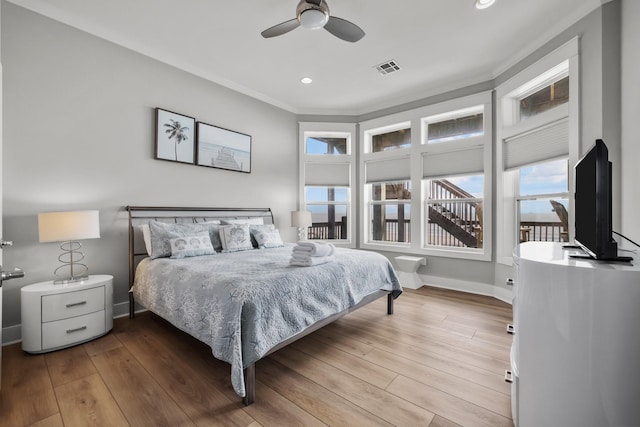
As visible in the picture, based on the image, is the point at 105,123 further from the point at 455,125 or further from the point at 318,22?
the point at 455,125

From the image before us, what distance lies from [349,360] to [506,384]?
1.06 m

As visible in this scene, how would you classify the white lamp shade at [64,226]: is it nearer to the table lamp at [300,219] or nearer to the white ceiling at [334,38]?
the white ceiling at [334,38]

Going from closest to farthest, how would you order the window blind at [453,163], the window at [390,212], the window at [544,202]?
the window at [544,202] → the window blind at [453,163] → the window at [390,212]

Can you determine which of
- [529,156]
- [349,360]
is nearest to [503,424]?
[349,360]

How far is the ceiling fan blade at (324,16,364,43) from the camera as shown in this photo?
2.37 metres

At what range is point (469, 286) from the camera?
3986mm

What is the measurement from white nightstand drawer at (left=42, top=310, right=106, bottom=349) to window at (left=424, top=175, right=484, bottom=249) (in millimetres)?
4309

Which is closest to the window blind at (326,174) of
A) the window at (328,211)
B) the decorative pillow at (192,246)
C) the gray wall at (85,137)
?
the window at (328,211)

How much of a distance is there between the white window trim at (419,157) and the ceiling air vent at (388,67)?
94 centimetres

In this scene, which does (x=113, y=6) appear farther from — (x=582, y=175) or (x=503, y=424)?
(x=503, y=424)

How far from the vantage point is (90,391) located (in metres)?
1.75

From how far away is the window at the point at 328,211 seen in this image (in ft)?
17.2

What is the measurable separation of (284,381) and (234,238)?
181 cm

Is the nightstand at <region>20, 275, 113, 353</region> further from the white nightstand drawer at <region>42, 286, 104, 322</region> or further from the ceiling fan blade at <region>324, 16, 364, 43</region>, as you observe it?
the ceiling fan blade at <region>324, 16, 364, 43</region>
